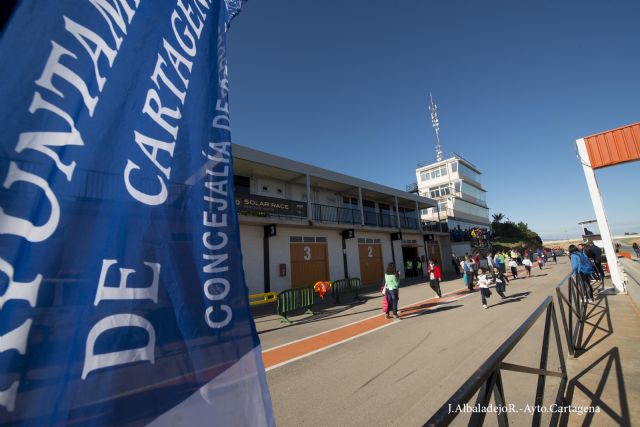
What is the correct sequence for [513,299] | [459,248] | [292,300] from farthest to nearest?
[459,248], [513,299], [292,300]

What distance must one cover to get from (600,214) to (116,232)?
48.7 ft

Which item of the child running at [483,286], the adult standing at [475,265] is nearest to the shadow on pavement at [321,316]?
the child running at [483,286]

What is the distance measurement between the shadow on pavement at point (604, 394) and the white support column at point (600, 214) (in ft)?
27.0

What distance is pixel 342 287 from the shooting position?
12.3 meters

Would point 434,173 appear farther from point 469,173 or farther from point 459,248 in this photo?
point 459,248

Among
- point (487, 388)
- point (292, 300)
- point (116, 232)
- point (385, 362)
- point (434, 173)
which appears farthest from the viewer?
point (434, 173)

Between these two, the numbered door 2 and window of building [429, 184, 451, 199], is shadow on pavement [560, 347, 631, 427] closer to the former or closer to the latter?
the numbered door 2

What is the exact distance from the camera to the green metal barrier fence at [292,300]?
30.2 ft

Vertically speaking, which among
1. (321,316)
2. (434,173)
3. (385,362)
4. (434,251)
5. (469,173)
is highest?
(434,173)

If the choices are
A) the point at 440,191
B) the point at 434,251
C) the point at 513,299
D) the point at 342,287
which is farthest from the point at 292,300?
the point at 440,191

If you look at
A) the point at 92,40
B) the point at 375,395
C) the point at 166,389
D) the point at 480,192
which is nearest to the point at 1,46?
the point at 92,40

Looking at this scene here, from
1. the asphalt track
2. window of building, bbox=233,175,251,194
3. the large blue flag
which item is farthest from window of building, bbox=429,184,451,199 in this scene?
the large blue flag

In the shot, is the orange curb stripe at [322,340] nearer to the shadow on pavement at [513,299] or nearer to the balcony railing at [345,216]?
the shadow on pavement at [513,299]

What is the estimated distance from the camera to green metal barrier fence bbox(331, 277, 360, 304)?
12031 mm
